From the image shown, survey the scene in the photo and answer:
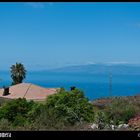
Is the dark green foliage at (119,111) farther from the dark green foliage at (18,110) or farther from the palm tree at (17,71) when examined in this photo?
the palm tree at (17,71)

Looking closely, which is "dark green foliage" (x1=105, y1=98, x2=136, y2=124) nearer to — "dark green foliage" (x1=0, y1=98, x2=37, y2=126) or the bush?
the bush

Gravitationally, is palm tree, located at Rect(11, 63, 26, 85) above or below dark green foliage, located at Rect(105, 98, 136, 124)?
above

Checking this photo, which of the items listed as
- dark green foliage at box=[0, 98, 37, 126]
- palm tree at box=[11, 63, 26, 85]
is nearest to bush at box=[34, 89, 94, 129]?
dark green foliage at box=[0, 98, 37, 126]

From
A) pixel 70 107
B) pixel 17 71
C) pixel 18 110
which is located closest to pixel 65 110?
pixel 70 107

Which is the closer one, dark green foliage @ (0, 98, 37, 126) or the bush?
the bush

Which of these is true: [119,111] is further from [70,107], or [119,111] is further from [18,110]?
[18,110]

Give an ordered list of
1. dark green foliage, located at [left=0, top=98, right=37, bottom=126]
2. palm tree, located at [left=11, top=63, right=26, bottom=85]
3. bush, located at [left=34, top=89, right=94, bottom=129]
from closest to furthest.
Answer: palm tree, located at [left=11, top=63, right=26, bottom=85] → bush, located at [left=34, top=89, right=94, bottom=129] → dark green foliage, located at [left=0, top=98, right=37, bottom=126]

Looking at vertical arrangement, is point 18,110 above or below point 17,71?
below

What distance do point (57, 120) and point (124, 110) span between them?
126 cm

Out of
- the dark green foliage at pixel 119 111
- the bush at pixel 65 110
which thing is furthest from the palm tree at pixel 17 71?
the dark green foliage at pixel 119 111

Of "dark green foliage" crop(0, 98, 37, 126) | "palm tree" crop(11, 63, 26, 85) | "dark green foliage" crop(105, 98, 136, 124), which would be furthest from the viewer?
"dark green foliage" crop(0, 98, 37, 126)

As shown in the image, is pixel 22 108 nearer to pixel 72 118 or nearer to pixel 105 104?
pixel 72 118
